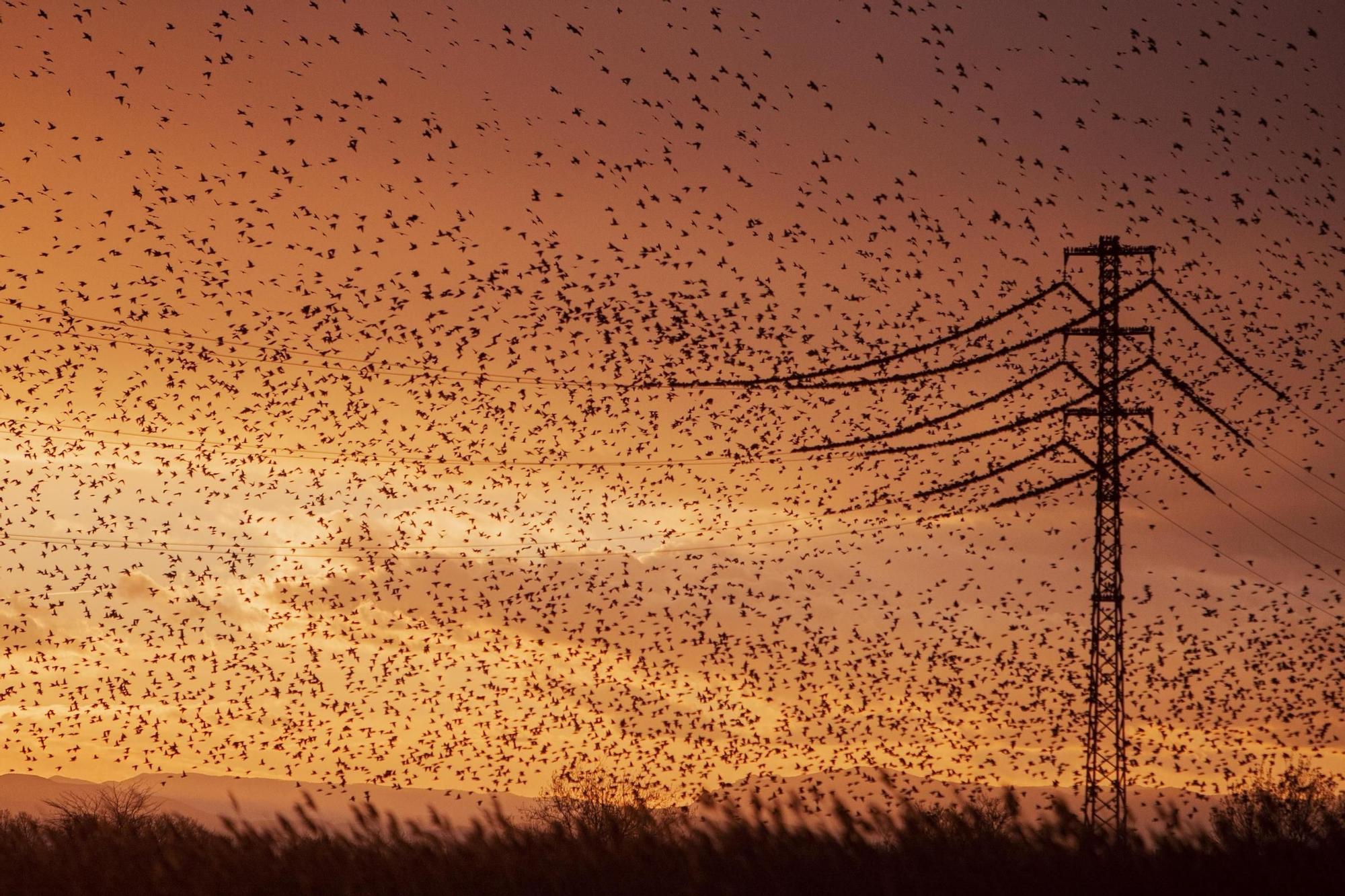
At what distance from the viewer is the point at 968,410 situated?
2823 cm

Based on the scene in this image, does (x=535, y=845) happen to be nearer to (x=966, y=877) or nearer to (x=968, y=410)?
(x=966, y=877)

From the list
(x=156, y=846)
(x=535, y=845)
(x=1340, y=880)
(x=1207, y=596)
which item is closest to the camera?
(x=1340, y=880)

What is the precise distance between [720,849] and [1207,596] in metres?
26.2

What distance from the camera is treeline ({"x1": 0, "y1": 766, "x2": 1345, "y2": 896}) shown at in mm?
10250

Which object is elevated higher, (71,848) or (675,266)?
(675,266)

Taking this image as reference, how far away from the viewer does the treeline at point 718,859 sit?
33.6 feet

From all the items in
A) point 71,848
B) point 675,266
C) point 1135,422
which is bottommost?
point 71,848

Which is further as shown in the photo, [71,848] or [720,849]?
[71,848]

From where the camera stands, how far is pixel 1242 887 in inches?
396

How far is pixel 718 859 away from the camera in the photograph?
11102mm

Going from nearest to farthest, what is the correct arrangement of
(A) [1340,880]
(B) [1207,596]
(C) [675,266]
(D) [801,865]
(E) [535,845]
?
(A) [1340,880]
(D) [801,865]
(E) [535,845]
(C) [675,266]
(B) [1207,596]

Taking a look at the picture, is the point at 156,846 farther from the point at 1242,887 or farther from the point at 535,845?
the point at 1242,887

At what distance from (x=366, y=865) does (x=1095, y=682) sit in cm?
1903

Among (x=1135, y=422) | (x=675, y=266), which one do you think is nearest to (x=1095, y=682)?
(x=1135, y=422)
